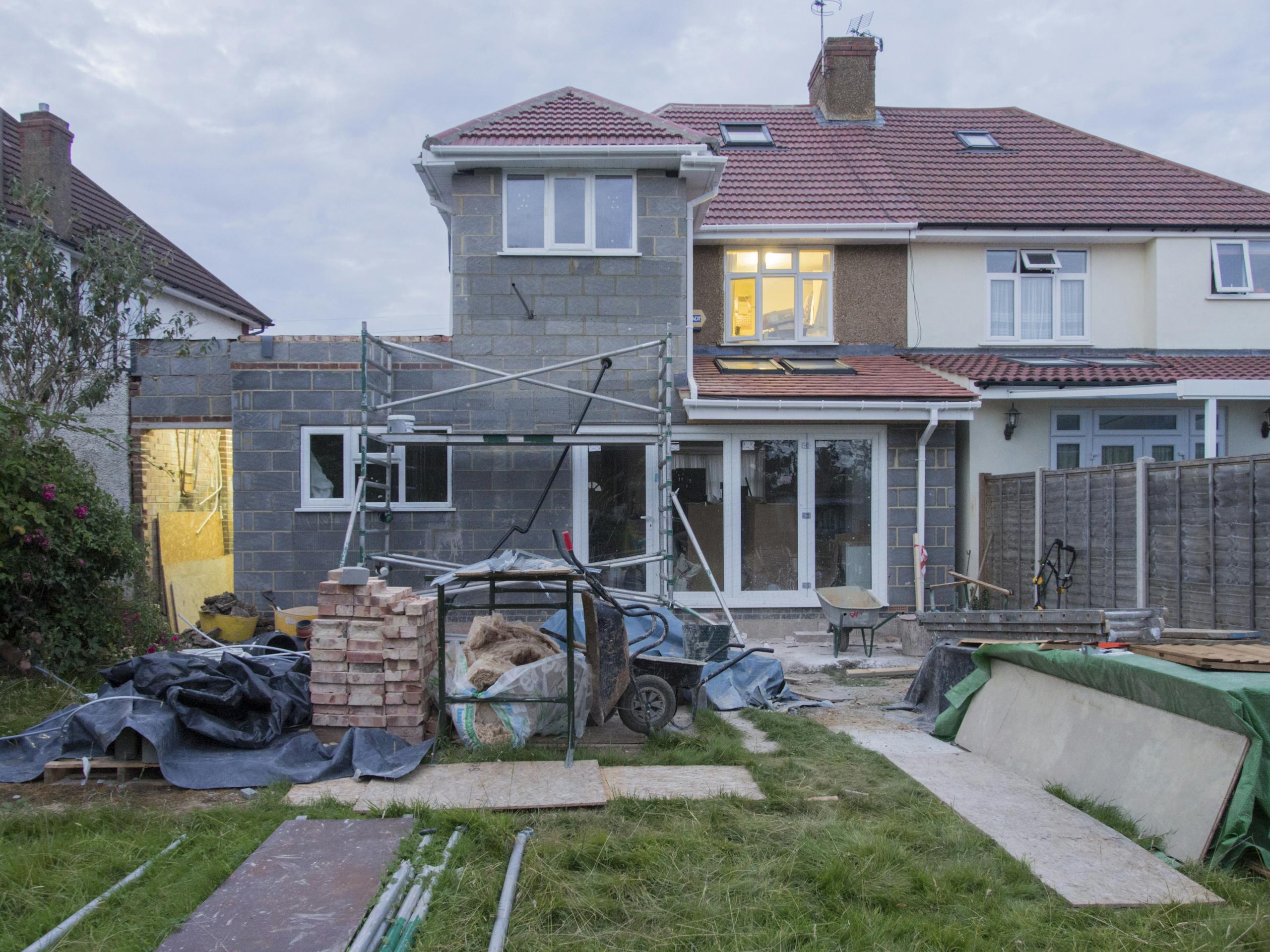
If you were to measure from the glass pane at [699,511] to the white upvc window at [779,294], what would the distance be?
2410mm

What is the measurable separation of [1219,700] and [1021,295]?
33.5 feet

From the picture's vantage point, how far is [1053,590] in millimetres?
10203

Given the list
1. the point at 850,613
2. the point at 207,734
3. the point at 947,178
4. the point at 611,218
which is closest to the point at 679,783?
the point at 207,734

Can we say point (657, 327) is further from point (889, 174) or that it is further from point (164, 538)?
point (164, 538)

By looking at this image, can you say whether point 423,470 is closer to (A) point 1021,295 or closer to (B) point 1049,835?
(B) point 1049,835

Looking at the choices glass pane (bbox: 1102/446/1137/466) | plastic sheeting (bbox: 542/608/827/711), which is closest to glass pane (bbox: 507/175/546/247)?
plastic sheeting (bbox: 542/608/827/711)

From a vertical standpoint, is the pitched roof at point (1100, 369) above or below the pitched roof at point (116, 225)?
below

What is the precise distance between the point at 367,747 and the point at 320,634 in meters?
0.87

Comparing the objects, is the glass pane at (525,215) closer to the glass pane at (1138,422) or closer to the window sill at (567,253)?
the window sill at (567,253)

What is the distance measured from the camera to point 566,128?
34.0 feet

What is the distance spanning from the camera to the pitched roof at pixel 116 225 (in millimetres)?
14109

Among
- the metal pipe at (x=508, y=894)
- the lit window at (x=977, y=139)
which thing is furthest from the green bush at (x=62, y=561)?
the lit window at (x=977, y=139)

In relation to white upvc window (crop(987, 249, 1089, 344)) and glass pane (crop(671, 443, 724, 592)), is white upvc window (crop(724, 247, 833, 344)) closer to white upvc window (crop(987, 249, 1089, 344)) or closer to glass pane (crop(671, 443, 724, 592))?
glass pane (crop(671, 443, 724, 592))

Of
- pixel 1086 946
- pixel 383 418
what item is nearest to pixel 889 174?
pixel 383 418
